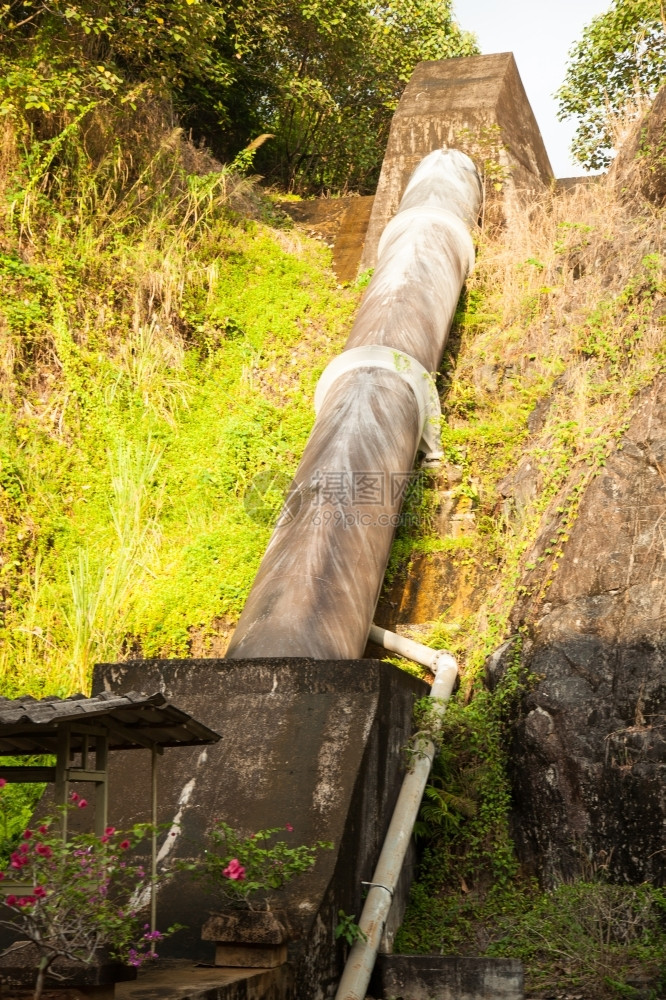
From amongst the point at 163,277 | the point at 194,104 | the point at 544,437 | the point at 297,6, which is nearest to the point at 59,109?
the point at 163,277

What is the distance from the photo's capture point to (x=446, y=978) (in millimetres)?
5207

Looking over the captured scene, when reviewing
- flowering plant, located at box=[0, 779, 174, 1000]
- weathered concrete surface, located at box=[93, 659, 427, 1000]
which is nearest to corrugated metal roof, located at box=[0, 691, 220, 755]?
flowering plant, located at box=[0, 779, 174, 1000]

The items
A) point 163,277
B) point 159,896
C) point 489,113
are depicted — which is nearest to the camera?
point 159,896

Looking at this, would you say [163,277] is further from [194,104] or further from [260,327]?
[194,104]

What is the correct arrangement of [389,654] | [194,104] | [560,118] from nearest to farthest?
[389,654] < [194,104] < [560,118]

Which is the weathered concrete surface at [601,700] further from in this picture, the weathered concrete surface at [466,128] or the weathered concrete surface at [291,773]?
the weathered concrete surface at [466,128]

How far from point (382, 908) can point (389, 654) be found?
244cm

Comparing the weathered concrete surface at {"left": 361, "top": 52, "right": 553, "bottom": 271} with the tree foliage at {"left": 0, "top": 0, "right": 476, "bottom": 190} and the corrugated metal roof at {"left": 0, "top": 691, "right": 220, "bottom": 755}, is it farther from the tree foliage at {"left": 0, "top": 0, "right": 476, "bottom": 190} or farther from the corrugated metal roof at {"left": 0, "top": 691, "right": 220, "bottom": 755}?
the corrugated metal roof at {"left": 0, "top": 691, "right": 220, "bottom": 755}

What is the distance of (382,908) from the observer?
5473mm

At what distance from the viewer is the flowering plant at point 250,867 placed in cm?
474

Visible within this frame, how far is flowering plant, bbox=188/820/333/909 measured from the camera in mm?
4742

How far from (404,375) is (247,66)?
911 centimetres

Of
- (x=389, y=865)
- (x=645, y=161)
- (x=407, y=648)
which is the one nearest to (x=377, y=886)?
(x=389, y=865)

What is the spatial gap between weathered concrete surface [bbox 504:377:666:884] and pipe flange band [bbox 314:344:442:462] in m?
2.07
